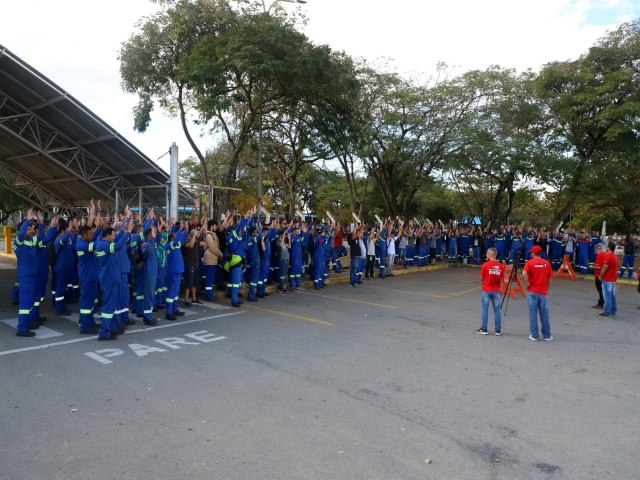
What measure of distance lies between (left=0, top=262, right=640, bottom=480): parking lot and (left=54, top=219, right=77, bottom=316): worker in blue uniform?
2.36 feet

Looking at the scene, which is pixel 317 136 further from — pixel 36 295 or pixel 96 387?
pixel 96 387

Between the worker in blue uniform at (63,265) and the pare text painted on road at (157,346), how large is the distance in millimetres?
3180

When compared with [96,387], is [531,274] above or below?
above

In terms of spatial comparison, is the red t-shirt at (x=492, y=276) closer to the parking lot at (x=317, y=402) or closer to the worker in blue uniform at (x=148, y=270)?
the parking lot at (x=317, y=402)

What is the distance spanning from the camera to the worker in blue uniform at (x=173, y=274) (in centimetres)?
871

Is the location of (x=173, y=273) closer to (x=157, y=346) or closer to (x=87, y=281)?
(x=87, y=281)

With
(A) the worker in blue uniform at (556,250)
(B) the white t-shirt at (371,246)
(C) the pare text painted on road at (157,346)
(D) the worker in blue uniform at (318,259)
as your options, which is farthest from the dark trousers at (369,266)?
(A) the worker in blue uniform at (556,250)

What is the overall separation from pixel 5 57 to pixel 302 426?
12.4 m

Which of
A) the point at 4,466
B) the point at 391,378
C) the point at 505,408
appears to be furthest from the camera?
the point at 391,378

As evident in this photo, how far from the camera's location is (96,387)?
16.7ft

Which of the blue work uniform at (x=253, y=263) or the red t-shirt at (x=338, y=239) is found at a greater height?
the red t-shirt at (x=338, y=239)

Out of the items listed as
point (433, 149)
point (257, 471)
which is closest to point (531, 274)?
point (257, 471)

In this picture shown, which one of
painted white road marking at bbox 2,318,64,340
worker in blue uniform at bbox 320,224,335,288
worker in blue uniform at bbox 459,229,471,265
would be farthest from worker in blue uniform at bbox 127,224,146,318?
worker in blue uniform at bbox 459,229,471,265

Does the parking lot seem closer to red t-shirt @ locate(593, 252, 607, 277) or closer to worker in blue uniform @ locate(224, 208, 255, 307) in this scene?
worker in blue uniform @ locate(224, 208, 255, 307)
